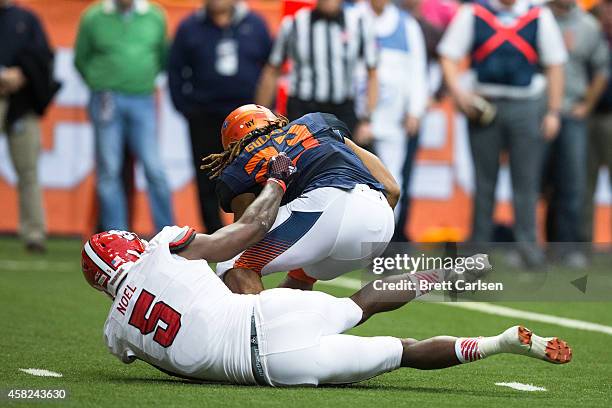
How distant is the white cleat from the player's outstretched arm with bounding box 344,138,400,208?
1390 millimetres

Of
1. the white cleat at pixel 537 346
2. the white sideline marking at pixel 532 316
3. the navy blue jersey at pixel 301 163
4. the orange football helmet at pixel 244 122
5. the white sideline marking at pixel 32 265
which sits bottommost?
the white sideline marking at pixel 32 265

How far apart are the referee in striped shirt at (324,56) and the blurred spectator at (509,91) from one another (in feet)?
2.39

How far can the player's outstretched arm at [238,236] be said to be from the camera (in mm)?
5711

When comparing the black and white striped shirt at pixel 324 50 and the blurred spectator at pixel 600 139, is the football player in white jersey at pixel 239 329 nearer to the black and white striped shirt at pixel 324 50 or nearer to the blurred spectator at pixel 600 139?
the black and white striped shirt at pixel 324 50

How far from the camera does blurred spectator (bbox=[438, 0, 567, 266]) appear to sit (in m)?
10.9

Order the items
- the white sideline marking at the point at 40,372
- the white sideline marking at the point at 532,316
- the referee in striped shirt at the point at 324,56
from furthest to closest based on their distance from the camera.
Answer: the referee in striped shirt at the point at 324,56, the white sideline marking at the point at 532,316, the white sideline marking at the point at 40,372

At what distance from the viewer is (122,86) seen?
11.7m

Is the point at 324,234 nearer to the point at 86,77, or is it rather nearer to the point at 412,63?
the point at 412,63

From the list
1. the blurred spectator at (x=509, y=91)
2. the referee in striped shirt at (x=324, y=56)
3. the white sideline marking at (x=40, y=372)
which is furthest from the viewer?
the blurred spectator at (x=509, y=91)

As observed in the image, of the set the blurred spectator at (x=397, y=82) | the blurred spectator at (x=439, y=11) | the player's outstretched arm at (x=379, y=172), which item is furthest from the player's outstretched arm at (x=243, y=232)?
the blurred spectator at (x=439, y=11)

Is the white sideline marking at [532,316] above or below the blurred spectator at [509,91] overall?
below

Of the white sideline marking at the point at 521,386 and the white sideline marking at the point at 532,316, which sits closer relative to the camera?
the white sideline marking at the point at 521,386

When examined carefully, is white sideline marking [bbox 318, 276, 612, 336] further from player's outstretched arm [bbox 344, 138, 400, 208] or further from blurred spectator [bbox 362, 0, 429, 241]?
player's outstretched arm [bbox 344, 138, 400, 208]

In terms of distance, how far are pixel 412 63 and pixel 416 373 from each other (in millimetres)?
5248
